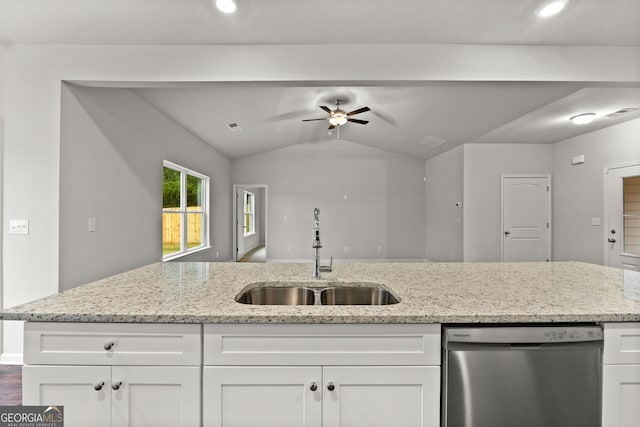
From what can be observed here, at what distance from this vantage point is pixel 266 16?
222 cm

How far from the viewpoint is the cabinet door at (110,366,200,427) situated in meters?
1.12

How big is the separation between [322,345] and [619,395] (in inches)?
44.2

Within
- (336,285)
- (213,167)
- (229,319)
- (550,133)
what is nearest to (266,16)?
(336,285)

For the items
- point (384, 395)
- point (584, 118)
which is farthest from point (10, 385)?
point (584, 118)

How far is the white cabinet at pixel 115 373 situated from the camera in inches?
44.0

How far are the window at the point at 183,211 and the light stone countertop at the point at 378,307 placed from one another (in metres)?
2.78

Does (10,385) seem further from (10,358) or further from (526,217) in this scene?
(526,217)

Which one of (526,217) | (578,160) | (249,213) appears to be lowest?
(526,217)

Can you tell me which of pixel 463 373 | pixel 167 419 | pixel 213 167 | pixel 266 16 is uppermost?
pixel 266 16

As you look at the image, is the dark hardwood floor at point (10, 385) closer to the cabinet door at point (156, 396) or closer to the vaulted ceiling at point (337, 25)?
the cabinet door at point (156, 396)

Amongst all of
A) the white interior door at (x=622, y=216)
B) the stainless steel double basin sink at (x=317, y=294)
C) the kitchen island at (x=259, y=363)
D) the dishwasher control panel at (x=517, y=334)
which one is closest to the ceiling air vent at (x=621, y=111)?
the white interior door at (x=622, y=216)

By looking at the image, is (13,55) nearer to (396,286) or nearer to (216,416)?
(216,416)

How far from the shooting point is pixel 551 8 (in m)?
2.10

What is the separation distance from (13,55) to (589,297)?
4109 millimetres
